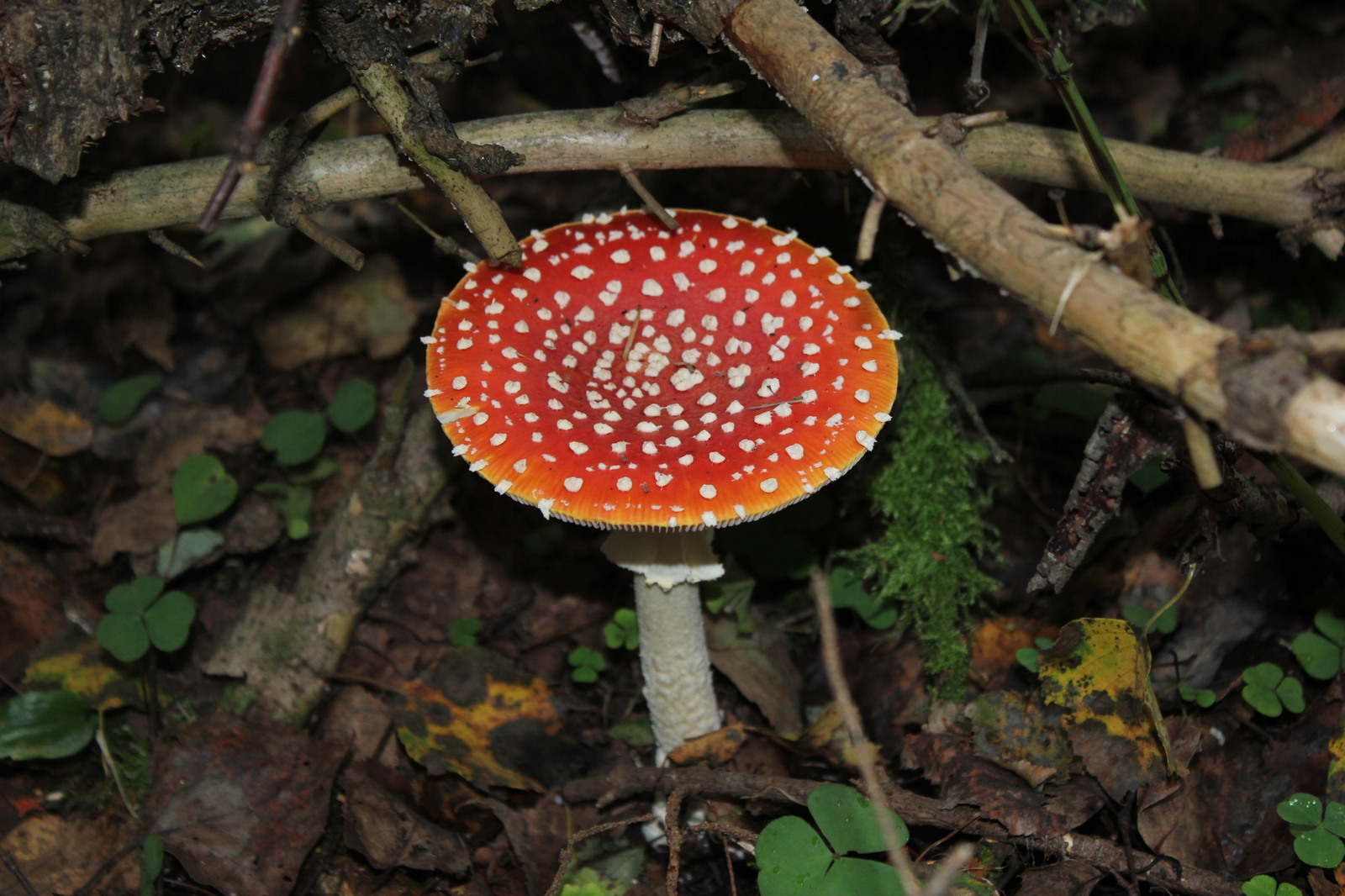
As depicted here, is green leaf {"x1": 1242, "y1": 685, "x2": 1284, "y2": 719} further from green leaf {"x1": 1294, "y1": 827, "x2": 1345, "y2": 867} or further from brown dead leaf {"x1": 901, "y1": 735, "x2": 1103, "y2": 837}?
brown dead leaf {"x1": 901, "y1": 735, "x2": 1103, "y2": 837}

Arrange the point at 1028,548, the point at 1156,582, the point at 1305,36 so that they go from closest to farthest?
the point at 1156,582 < the point at 1028,548 < the point at 1305,36

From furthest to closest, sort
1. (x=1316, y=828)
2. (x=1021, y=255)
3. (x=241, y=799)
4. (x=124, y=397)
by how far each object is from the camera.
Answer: (x=124, y=397) < (x=241, y=799) < (x=1316, y=828) < (x=1021, y=255)

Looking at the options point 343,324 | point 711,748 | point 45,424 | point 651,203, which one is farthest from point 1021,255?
point 45,424

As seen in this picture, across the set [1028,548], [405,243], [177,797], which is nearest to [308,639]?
[177,797]

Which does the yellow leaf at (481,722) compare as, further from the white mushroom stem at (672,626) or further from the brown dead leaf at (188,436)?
the brown dead leaf at (188,436)

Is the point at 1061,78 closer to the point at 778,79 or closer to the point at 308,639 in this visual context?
the point at 778,79

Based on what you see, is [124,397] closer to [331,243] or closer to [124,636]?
[124,636]

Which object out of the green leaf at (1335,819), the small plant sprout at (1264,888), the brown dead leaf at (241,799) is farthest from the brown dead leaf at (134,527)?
the green leaf at (1335,819)
